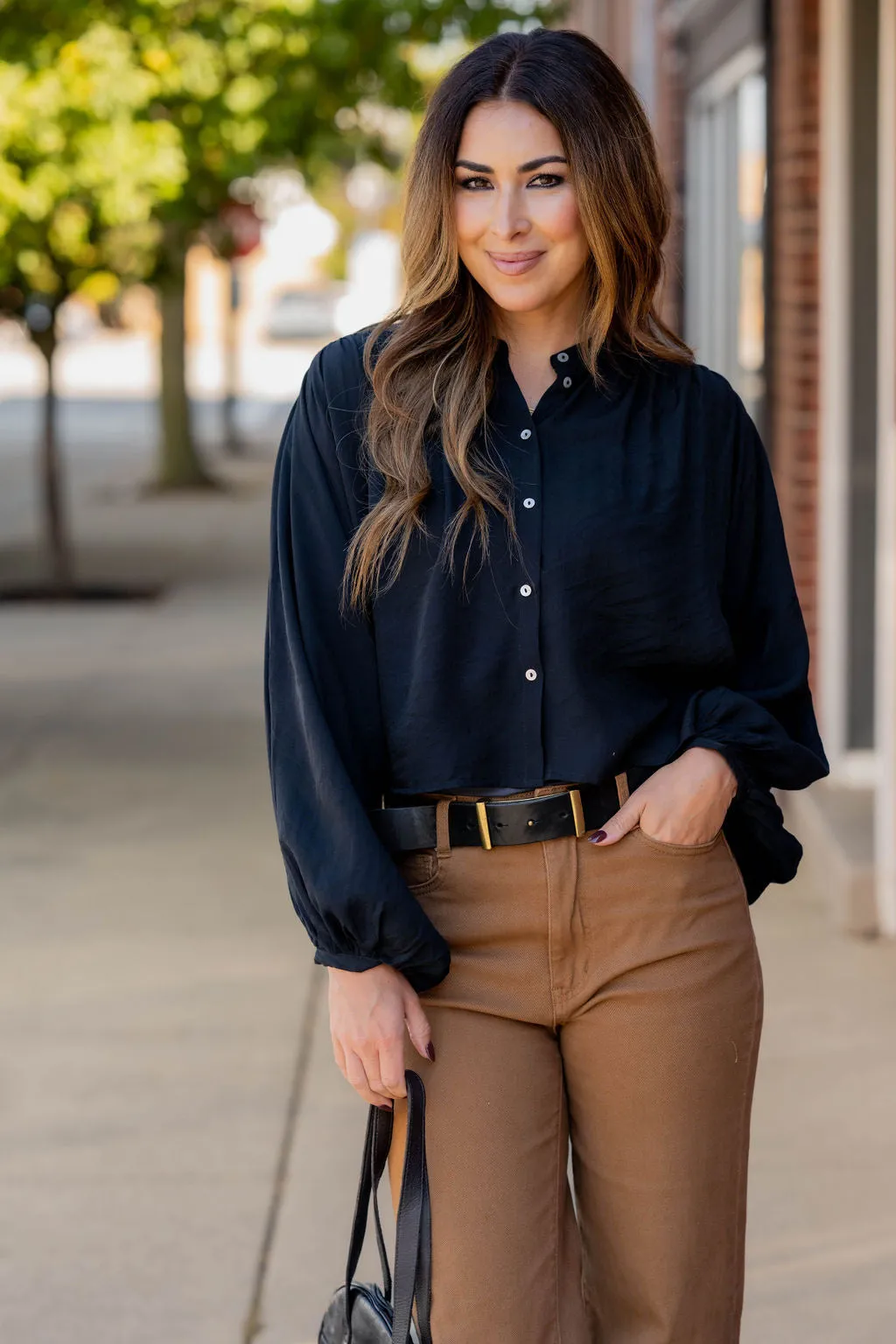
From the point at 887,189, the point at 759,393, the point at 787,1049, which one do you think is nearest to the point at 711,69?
the point at 759,393

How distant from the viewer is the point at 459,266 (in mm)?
2248

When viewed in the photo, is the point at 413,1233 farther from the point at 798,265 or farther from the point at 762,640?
the point at 798,265

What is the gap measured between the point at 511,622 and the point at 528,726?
118mm

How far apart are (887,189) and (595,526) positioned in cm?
350

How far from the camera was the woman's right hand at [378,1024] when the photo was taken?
212 centimetres

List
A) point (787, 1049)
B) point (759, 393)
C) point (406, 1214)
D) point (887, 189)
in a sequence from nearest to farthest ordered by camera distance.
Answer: point (406, 1214) → point (787, 1049) → point (887, 189) → point (759, 393)

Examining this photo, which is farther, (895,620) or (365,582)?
(895,620)

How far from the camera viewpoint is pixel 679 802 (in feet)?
7.19

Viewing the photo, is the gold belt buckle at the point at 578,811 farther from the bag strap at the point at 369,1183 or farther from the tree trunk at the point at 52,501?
the tree trunk at the point at 52,501

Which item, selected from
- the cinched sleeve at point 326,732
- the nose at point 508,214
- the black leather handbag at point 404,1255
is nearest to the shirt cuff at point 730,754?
the cinched sleeve at point 326,732

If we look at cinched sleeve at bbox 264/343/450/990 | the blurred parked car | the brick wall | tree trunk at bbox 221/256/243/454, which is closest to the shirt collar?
cinched sleeve at bbox 264/343/450/990

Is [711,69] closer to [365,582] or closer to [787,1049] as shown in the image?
[787,1049]

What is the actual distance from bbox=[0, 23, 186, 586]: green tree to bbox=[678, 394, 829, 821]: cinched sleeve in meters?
9.73

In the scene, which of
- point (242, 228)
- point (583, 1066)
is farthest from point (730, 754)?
point (242, 228)
